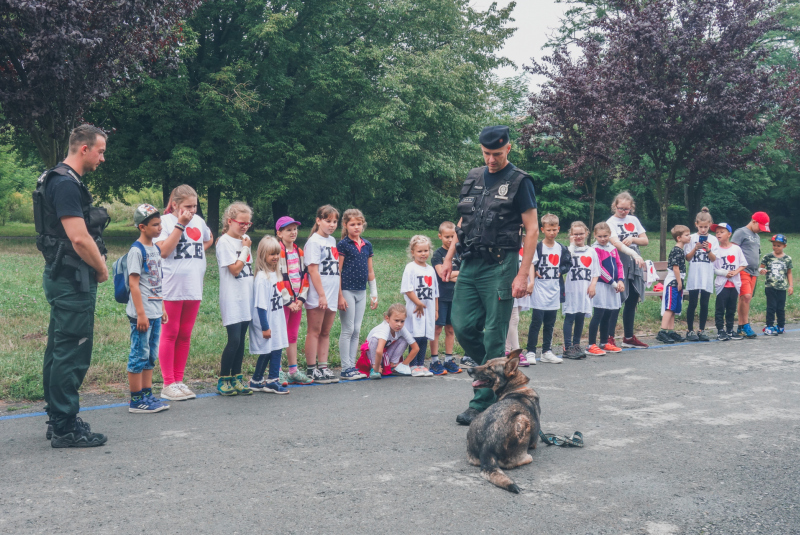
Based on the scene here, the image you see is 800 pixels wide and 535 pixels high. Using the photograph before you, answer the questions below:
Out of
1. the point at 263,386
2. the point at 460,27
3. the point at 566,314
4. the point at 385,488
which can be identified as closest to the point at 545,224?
the point at 566,314

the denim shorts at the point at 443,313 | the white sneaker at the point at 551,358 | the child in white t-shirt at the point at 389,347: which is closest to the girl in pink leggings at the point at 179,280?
the child in white t-shirt at the point at 389,347

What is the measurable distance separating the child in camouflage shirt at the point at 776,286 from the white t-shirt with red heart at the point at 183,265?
29.2 feet

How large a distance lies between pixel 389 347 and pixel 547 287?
7.60 feet

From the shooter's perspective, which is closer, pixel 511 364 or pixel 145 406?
pixel 511 364

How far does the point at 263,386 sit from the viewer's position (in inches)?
266

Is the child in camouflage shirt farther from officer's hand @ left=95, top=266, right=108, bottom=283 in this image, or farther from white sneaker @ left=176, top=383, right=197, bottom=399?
officer's hand @ left=95, top=266, right=108, bottom=283

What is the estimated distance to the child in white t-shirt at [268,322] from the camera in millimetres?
6688

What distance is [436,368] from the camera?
309 inches

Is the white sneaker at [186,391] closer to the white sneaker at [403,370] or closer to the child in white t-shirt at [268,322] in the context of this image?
the child in white t-shirt at [268,322]

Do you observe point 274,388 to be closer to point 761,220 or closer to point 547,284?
point 547,284

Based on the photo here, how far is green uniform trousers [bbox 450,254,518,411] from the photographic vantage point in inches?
218

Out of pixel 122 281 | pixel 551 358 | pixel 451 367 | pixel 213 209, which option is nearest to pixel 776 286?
pixel 551 358

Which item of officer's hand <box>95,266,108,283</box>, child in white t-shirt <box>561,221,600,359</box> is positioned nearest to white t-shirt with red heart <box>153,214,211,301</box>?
officer's hand <box>95,266,108,283</box>

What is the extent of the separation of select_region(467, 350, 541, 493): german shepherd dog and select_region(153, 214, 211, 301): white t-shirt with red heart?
117 inches
